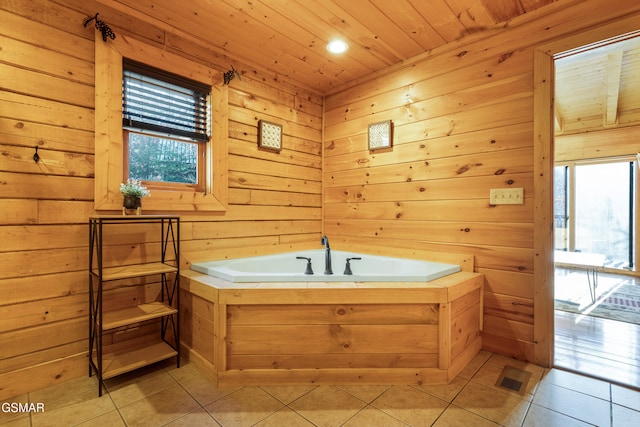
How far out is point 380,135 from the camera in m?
2.79

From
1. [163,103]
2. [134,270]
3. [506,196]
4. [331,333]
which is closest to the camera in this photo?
[331,333]

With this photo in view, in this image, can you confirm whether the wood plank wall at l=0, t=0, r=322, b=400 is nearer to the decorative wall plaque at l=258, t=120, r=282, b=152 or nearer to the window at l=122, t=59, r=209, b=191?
the window at l=122, t=59, r=209, b=191

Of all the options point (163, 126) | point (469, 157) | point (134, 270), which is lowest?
point (134, 270)

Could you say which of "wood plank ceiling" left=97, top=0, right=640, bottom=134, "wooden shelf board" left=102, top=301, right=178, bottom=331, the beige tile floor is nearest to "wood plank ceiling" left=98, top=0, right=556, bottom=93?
"wood plank ceiling" left=97, top=0, right=640, bottom=134

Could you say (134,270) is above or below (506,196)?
below

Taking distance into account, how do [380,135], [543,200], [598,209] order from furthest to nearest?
[598,209] → [380,135] → [543,200]

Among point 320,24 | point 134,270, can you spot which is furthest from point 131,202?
point 320,24

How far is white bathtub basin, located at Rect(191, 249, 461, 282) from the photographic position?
5.98 ft

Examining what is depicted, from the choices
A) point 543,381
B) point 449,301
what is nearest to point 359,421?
point 449,301

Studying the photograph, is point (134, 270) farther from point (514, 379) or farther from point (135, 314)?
point (514, 379)

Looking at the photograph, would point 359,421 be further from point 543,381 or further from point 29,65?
point 29,65

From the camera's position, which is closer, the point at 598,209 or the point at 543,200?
the point at 543,200

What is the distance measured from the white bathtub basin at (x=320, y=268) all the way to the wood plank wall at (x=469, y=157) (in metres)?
0.21

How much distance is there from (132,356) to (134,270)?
54 centimetres
